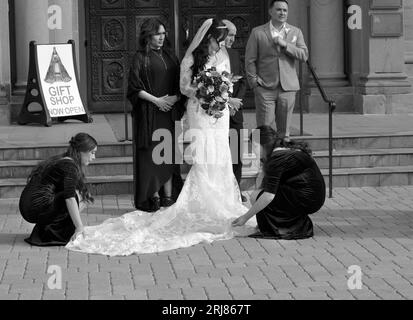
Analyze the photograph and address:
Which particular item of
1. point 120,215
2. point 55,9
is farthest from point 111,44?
point 120,215

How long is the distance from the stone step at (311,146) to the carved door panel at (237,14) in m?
3.79

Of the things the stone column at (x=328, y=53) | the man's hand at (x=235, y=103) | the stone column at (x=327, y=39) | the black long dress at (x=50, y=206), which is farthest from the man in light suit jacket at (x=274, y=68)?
the stone column at (x=327, y=39)

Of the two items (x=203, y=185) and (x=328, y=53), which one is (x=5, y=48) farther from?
(x=203, y=185)

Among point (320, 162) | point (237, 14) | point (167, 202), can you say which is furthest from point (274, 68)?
point (237, 14)

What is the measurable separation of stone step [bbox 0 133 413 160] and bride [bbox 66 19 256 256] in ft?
6.76

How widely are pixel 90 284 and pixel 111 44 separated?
29.6 ft

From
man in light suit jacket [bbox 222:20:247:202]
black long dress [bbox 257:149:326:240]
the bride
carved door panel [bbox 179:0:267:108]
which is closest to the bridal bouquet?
the bride

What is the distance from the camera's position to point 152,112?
12078 millimetres

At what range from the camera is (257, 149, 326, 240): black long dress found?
10586 millimetres

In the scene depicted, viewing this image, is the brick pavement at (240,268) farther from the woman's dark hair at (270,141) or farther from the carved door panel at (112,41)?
the carved door panel at (112,41)

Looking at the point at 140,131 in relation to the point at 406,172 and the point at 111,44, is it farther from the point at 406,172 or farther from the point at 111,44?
the point at 111,44

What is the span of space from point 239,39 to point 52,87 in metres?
3.31

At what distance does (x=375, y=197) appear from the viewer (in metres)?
12.8

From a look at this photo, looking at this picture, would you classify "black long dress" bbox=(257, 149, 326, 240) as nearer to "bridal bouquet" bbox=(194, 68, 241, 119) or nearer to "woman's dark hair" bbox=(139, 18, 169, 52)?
"bridal bouquet" bbox=(194, 68, 241, 119)
